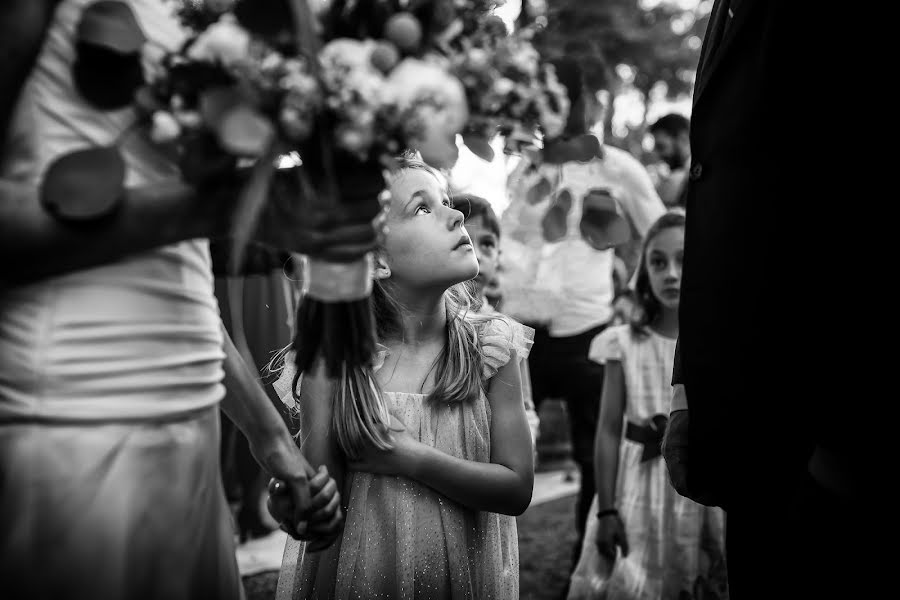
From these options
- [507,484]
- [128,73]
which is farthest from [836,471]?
[128,73]

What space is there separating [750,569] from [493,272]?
6.62 ft

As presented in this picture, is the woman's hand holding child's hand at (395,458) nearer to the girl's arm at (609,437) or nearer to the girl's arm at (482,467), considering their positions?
the girl's arm at (482,467)

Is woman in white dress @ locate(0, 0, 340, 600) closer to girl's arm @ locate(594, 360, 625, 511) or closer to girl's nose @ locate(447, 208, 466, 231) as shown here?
girl's nose @ locate(447, 208, 466, 231)

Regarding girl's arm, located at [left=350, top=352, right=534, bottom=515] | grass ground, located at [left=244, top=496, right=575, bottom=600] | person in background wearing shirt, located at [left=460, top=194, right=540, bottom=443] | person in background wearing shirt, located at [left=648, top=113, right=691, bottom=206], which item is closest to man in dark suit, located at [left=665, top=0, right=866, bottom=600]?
girl's arm, located at [left=350, top=352, right=534, bottom=515]

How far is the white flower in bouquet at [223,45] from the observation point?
3.21 feet

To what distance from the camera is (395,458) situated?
2004 mm

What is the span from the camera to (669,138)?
5.26 metres

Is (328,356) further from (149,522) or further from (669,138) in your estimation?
(669,138)

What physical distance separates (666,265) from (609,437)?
0.73m

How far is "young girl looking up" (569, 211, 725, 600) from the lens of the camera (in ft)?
9.48

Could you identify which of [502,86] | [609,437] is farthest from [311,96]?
[609,437]

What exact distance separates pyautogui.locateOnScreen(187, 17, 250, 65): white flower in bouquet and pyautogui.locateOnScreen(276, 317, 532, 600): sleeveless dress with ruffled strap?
4.28 ft

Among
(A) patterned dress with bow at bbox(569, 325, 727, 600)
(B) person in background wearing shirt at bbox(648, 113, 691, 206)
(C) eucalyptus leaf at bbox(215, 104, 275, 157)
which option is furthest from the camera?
(B) person in background wearing shirt at bbox(648, 113, 691, 206)

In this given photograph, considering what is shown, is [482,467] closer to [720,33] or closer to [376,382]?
[376,382]
